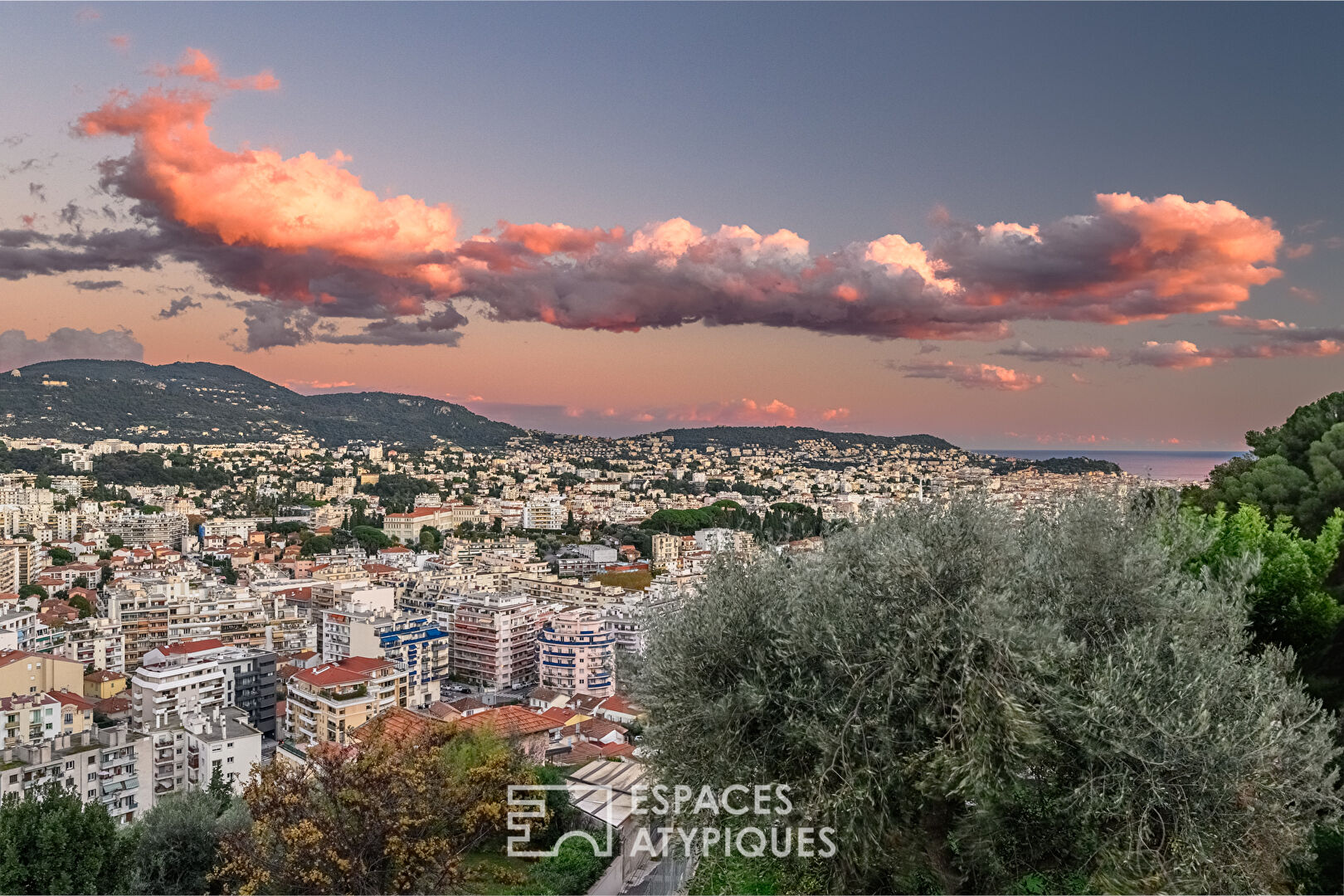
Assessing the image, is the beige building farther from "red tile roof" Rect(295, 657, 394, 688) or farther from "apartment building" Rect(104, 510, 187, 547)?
"apartment building" Rect(104, 510, 187, 547)

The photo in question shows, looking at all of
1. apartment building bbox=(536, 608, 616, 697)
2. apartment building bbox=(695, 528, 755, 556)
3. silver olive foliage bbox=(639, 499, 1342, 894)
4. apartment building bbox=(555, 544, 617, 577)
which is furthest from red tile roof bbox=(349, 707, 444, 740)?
apartment building bbox=(555, 544, 617, 577)

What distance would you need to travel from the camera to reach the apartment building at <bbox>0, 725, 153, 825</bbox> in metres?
18.6

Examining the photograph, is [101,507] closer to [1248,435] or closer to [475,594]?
[475,594]

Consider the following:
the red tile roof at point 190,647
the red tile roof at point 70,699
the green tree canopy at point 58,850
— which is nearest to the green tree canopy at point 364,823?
the green tree canopy at point 58,850

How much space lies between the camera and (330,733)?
24.7 metres

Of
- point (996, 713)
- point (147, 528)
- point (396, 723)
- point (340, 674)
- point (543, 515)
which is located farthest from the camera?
point (543, 515)

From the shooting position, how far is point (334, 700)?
2462cm

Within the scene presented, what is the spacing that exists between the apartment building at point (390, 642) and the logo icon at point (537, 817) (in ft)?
69.5

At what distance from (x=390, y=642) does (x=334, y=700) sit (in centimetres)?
903

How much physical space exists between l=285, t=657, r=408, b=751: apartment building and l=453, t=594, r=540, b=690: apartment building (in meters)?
11.0

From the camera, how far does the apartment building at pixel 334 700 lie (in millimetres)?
24625

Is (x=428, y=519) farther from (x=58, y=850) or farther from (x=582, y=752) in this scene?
(x=58, y=850)

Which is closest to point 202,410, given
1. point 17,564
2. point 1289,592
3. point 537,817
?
point 17,564

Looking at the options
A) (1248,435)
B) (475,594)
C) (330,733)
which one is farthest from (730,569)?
(475,594)
